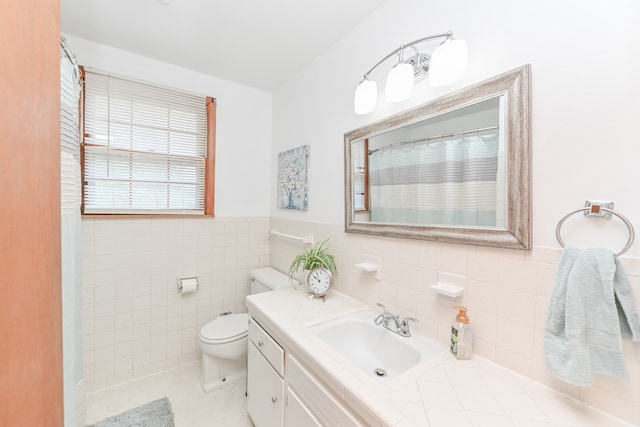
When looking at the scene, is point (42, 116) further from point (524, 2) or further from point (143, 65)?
point (143, 65)

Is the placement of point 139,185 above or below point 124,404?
above

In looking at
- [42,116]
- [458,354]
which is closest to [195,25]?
[42,116]

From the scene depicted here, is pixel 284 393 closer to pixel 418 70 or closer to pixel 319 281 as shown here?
pixel 319 281

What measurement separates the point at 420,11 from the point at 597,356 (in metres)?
1.47

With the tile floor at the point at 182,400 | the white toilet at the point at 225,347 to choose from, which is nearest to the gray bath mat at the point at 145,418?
the tile floor at the point at 182,400

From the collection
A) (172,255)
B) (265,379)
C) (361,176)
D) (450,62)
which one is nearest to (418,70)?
(450,62)

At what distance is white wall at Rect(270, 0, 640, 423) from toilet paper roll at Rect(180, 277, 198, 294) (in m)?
1.51

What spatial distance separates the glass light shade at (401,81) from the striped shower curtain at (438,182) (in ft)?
0.80

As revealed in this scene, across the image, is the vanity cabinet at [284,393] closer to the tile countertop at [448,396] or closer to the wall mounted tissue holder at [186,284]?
the tile countertop at [448,396]

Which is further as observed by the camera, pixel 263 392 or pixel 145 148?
pixel 145 148

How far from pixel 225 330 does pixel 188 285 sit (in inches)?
19.5

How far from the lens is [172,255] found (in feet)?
6.97

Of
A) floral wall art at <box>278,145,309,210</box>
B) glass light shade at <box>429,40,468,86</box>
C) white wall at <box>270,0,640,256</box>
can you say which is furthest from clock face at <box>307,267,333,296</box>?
glass light shade at <box>429,40,468,86</box>

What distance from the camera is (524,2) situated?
0.91 m
